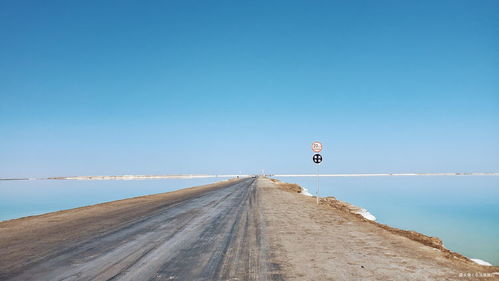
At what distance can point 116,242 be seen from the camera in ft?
25.0

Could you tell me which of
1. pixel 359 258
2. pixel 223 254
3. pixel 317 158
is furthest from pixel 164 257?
pixel 317 158

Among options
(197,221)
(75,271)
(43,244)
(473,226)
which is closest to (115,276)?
(75,271)

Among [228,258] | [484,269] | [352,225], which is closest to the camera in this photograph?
[484,269]

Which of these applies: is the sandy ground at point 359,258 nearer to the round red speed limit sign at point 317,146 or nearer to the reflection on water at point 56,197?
the round red speed limit sign at point 317,146

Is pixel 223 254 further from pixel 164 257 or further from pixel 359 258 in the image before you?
pixel 359 258

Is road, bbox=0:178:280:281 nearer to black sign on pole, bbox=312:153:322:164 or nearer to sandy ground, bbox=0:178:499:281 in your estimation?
sandy ground, bbox=0:178:499:281

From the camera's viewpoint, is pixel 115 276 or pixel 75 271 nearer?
pixel 115 276

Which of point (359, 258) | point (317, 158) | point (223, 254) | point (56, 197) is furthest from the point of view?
point (56, 197)

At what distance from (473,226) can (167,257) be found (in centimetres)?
2099

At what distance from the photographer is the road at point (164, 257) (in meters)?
5.05

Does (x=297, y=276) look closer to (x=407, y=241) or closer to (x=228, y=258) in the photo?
(x=228, y=258)

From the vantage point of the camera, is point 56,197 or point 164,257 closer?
point 164,257

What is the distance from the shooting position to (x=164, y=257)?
6113 millimetres

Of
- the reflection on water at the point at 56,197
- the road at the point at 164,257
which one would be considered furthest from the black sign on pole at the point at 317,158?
the reflection on water at the point at 56,197
